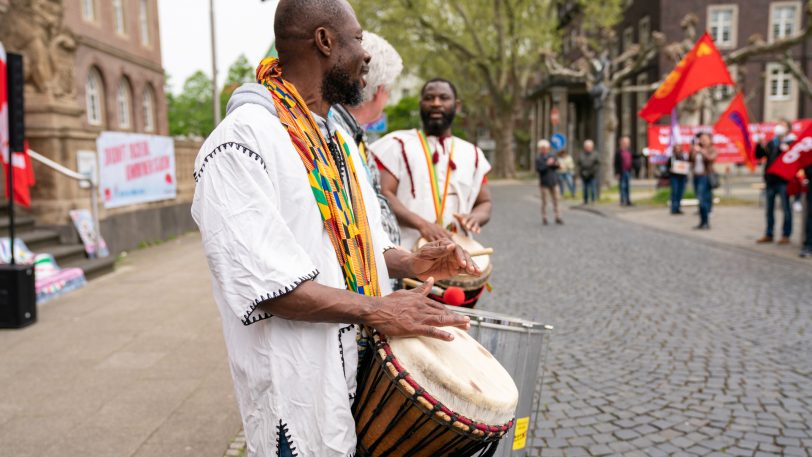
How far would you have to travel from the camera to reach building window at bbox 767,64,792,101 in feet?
108

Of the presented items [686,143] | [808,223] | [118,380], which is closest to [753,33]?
[686,143]

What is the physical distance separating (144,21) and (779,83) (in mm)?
31017

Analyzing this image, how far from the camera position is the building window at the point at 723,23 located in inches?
1303

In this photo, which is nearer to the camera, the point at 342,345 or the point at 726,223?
the point at 342,345

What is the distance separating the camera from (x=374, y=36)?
3020 millimetres

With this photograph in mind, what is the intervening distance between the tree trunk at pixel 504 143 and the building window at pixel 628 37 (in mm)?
8519

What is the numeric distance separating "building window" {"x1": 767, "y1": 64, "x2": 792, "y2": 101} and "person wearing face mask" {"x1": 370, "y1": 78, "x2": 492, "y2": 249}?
3548 cm

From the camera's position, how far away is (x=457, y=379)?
4.97 feet

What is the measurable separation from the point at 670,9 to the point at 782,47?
15090mm

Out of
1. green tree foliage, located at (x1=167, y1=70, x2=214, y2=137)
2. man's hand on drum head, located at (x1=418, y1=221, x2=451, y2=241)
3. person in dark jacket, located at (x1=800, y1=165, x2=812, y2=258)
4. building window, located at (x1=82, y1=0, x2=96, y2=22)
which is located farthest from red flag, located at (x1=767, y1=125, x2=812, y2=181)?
green tree foliage, located at (x1=167, y1=70, x2=214, y2=137)

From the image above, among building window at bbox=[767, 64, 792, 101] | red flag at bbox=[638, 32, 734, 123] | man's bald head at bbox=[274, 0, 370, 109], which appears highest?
building window at bbox=[767, 64, 792, 101]

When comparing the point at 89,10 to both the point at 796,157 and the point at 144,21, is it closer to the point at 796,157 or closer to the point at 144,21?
the point at 144,21

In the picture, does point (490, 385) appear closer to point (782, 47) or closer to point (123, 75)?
point (782, 47)

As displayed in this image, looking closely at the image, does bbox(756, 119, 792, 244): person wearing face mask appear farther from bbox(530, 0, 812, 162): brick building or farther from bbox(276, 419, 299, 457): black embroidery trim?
bbox(530, 0, 812, 162): brick building
